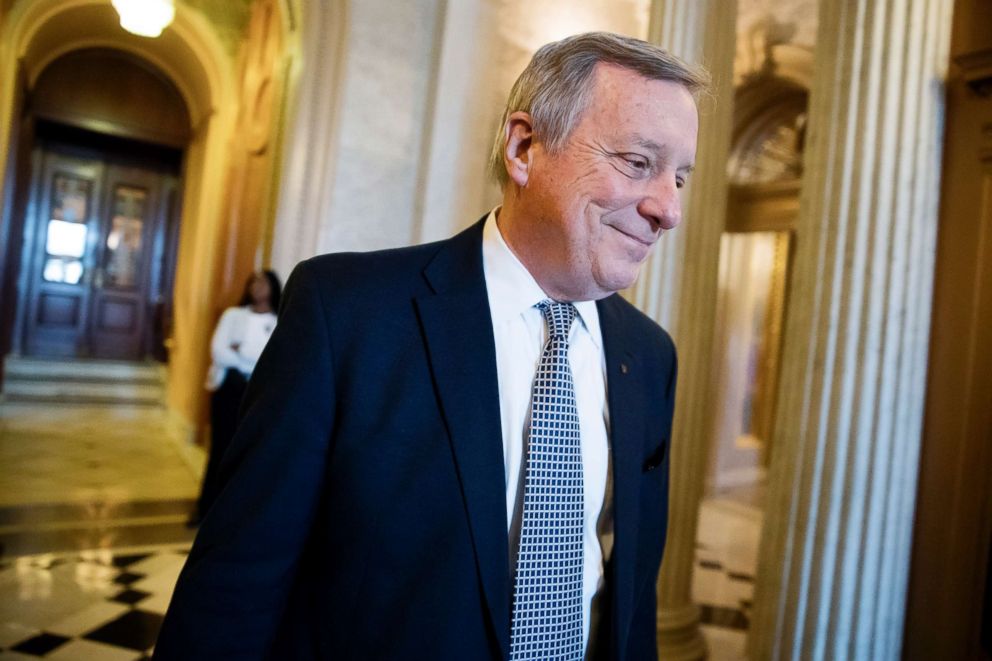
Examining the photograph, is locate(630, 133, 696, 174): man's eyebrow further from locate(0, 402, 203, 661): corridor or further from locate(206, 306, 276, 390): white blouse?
locate(206, 306, 276, 390): white blouse

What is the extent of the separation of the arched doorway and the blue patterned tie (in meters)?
10.9

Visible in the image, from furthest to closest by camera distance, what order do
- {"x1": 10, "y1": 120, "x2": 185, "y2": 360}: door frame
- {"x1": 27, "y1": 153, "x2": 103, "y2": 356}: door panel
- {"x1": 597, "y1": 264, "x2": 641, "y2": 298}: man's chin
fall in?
1. {"x1": 27, "y1": 153, "x2": 103, "y2": 356}: door panel
2. {"x1": 10, "y1": 120, "x2": 185, "y2": 360}: door frame
3. {"x1": 597, "y1": 264, "x2": 641, "y2": 298}: man's chin

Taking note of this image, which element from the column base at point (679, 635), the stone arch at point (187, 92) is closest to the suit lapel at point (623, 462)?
the column base at point (679, 635)

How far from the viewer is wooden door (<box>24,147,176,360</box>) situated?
10242 mm

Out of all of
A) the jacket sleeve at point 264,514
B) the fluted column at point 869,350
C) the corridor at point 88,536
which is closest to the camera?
the jacket sleeve at point 264,514

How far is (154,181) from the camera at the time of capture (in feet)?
36.3

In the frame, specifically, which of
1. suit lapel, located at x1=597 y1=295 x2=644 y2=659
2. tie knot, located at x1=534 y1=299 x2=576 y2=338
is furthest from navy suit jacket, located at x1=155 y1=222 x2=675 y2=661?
suit lapel, located at x1=597 y1=295 x2=644 y2=659

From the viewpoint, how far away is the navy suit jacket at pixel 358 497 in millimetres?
908

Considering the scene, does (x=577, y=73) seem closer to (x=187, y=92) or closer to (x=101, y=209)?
(x=187, y=92)

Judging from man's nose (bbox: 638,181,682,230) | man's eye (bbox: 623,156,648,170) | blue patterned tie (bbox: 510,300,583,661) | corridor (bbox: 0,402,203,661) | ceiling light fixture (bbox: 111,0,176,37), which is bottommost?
corridor (bbox: 0,402,203,661)

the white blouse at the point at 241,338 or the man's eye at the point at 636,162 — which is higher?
the man's eye at the point at 636,162

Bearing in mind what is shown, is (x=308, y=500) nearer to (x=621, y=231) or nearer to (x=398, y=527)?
(x=398, y=527)

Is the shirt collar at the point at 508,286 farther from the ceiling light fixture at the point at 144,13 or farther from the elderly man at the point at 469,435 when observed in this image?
the ceiling light fixture at the point at 144,13

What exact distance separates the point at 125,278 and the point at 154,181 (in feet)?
5.60
